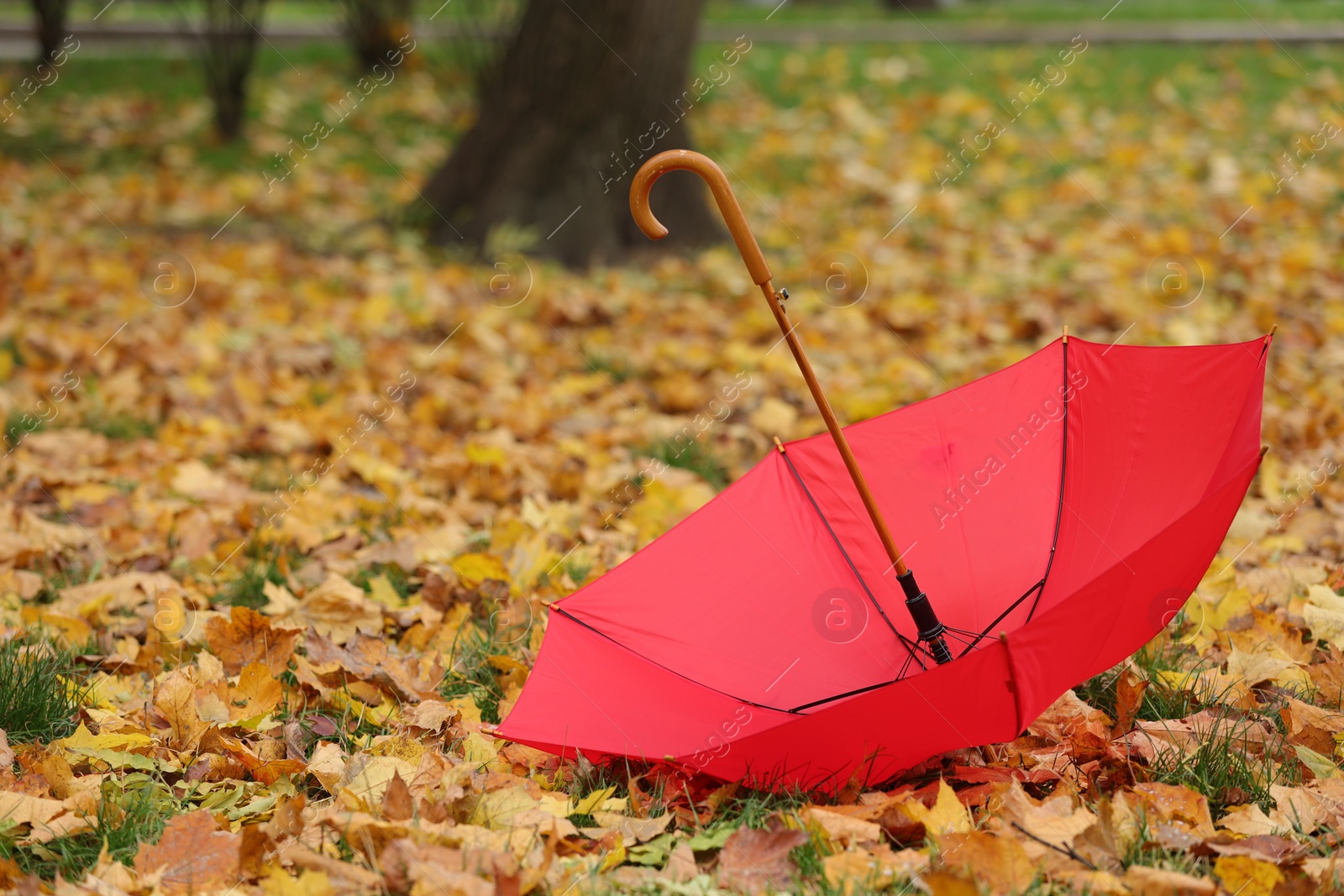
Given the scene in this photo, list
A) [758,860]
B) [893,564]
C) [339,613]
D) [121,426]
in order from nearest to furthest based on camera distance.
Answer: [758,860]
[893,564]
[339,613]
[121,426]

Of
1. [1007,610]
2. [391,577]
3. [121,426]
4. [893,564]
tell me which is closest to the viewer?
[893,564]

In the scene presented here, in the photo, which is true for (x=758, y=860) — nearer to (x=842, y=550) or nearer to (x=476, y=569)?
(x=842, y=550)

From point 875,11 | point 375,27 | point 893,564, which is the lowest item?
point 893,564

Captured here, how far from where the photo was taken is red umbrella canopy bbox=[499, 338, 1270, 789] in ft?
5.63

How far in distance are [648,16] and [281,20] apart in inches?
342

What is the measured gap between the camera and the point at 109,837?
180 cm

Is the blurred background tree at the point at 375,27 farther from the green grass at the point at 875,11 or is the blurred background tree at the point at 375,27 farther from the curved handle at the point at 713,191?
the curved handle at the point at 713,191

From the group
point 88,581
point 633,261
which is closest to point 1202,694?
point 88,581

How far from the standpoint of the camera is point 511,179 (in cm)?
589

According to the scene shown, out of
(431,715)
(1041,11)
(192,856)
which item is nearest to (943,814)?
(431,715)

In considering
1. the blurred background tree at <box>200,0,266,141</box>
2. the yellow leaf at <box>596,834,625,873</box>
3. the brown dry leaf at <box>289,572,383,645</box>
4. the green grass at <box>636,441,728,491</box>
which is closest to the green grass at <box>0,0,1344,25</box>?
the blurred background tree at <box>200,0,266,141</box>

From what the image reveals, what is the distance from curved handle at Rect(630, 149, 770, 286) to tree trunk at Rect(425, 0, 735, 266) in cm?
422

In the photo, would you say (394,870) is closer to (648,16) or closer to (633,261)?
(633,261)

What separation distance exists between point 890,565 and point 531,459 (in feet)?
6.09
